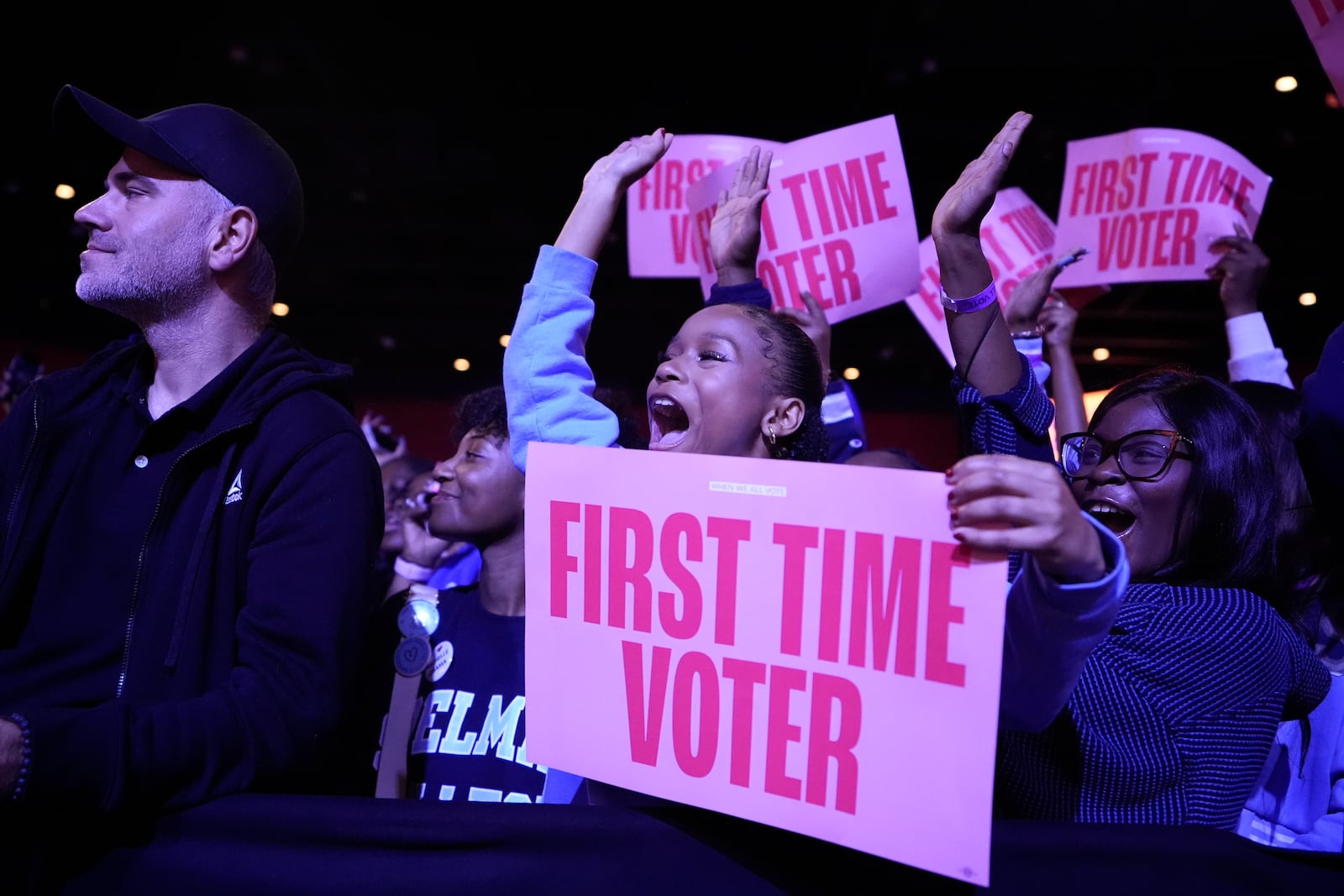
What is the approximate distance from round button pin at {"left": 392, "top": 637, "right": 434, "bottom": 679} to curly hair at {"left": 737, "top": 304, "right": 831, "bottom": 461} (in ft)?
2.59

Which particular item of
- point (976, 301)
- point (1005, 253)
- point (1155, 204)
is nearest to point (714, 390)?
point (976, 301)

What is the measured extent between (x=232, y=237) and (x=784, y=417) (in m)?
1.00

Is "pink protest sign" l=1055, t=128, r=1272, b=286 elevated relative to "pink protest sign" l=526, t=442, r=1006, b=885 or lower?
elevated

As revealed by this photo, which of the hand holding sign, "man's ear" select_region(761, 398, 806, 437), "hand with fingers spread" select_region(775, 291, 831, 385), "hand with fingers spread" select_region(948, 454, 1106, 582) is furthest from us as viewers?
"hand with fingers spread" select_region(775, 291, 831, 385)

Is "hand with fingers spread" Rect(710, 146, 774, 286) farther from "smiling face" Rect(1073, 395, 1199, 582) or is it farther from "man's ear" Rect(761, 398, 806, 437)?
"smiling face" Rect(1073, 395, 1199, 582)

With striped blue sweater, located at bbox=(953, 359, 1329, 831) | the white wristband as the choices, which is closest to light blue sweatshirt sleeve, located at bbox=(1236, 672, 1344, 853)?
striped blue sweater, located at bbox=(953, 359, 1329, 831)

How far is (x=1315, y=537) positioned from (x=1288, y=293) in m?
9.32

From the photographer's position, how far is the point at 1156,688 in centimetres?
122

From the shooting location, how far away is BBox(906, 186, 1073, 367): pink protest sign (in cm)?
324

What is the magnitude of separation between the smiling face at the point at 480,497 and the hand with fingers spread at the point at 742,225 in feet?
2.28

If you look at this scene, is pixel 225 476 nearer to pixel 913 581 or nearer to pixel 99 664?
pixel 99 664

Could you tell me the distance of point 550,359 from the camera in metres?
1.48

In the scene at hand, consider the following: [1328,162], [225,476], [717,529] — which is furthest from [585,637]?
[1328,162]

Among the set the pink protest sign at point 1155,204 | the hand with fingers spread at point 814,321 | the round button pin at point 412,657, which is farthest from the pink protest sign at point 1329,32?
the round button pin at point 412,657
